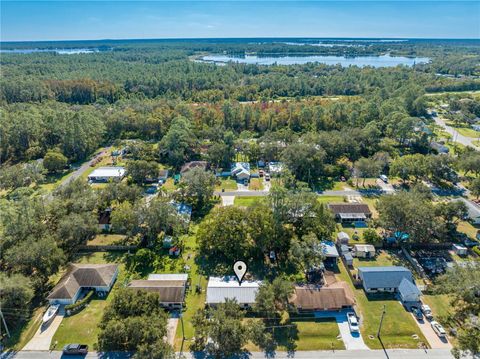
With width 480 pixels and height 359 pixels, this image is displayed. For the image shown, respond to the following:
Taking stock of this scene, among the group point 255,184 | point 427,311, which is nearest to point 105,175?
point 255,184

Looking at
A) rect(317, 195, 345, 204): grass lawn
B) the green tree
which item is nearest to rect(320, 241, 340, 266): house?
rect(317, 195, 345, 204): grass lawn

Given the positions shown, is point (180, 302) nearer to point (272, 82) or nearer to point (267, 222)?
point (267, 222)

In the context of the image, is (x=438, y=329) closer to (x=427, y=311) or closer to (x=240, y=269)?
(x=427, y=311)

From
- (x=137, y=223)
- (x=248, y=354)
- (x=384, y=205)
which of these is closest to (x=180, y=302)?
(x=248, y=354)

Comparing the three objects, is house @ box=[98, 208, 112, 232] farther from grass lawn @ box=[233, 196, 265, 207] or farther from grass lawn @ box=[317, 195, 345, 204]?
grass lawn @ box=[317, 195, 345, 204]

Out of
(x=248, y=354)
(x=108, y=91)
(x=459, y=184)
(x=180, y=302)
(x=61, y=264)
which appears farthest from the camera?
(x=108, y=91)
